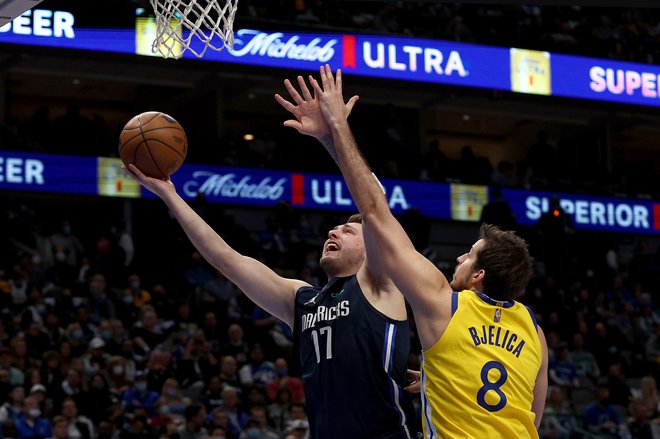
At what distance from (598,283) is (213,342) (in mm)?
7558

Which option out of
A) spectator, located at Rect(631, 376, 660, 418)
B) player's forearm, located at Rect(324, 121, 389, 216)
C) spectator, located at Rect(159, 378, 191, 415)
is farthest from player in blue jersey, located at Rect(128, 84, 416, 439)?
spectator, located at Rect(631, 376, 660, 418)

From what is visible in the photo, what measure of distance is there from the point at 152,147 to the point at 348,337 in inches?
A: 47.6

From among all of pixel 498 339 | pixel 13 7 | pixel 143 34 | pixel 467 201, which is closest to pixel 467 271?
pixel 498 339

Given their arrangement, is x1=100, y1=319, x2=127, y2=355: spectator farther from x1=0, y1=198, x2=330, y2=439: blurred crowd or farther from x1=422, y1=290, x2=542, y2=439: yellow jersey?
x1=422, y1=290, x2=542, y2=439: yellow jersey

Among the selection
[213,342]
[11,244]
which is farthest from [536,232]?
[11,244]

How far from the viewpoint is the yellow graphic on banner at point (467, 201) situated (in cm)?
1845

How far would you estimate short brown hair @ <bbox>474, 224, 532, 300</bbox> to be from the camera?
12.8 feet

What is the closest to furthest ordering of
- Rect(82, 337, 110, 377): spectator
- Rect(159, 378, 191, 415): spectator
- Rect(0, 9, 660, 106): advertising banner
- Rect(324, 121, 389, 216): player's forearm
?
1. Rect(324, 121, 389, 216): player's forearm
2. Rect(159, 378, 191, 415): spectator
3. Rect(82, 337, 110, 377): spectator
4. Rect(0, 9, 660, 106): advertising banner

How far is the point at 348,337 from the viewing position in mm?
4285

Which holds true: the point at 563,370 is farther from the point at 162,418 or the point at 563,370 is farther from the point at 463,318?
the point at 463,318

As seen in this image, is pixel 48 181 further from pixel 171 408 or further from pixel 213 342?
pixel 171 408

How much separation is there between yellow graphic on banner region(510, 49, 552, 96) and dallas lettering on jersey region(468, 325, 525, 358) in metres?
13.7

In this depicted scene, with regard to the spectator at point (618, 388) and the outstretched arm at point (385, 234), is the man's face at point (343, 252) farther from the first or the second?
the spectator at point (618, 388)

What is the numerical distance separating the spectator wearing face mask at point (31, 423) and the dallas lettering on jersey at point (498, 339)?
743cm
